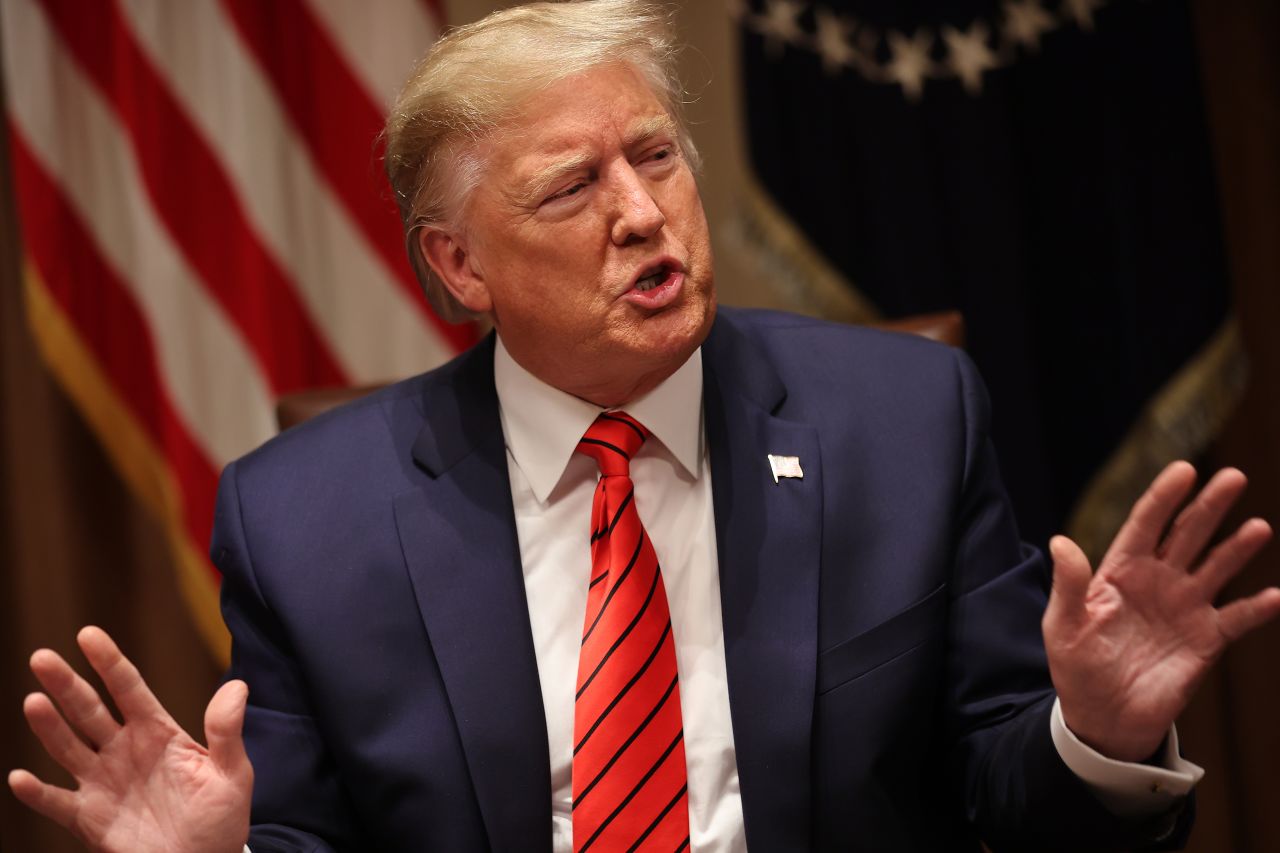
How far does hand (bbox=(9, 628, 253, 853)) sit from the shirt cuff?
92 cm

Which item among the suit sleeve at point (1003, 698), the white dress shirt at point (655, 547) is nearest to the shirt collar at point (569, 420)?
the white dress shirt at point (655, 547)

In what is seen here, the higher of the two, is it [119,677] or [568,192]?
[568,192]

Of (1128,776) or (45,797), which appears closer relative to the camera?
(45,797)

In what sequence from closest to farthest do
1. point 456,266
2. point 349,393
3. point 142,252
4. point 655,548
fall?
1. point 655,548
2. point 456,266
3. point 349,393
4. point 142,252

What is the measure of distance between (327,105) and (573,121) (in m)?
1.64

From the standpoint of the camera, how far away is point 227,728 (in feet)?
4.74

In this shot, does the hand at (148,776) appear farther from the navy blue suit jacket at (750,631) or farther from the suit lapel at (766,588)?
the suit lapel at (766,588)

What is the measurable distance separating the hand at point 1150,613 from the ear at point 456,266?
91 cm

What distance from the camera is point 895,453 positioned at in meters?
1.85

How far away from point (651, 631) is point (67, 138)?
7.05ft

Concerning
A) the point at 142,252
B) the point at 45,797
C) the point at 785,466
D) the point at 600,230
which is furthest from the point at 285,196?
the point at 45,797

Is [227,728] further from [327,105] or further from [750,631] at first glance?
[327,105]

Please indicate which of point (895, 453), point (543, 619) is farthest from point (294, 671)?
point (895, 453)

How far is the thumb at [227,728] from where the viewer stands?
4.73ft
